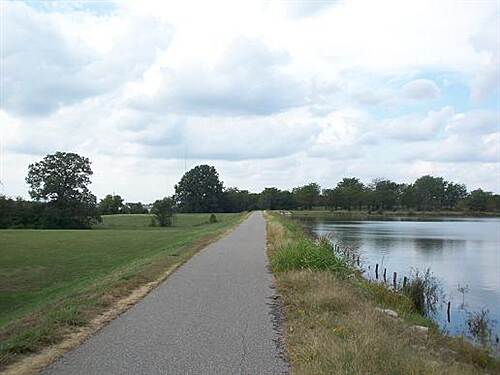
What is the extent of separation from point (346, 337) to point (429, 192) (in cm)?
17112

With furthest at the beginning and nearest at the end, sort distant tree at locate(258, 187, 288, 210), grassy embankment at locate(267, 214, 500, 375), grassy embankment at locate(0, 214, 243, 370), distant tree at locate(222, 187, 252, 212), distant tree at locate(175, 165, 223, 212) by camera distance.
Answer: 1. distant tree at locate(258, 187, 288, 210)
2. distant tree at locate(222, 187, 252, 212)
3. distant tree at locate(175, 165, 223, 212)
4. grassy embankment at locate(0, 214, 243, 370)
5. grassy embankment at locate(267, 214, 500, 375)

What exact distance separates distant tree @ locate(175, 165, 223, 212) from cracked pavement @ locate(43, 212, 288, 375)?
145 metres

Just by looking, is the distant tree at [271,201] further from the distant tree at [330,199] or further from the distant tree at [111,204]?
the distant tree at [111,204]

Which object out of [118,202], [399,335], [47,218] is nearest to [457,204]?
[118,202]

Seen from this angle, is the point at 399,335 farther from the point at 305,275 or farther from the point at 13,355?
the point at 13,355

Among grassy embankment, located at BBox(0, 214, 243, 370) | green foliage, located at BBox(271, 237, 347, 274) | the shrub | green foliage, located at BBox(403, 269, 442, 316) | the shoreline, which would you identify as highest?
the shoreline

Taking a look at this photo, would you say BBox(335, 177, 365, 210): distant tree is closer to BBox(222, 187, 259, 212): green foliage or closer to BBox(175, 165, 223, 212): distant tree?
BBox(222, 187, 259, 212): green foliage

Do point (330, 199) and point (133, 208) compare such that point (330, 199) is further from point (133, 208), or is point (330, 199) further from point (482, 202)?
point (133, 208)

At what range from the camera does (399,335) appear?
8453 millimetres

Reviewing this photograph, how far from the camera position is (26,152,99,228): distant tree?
86.1 meters

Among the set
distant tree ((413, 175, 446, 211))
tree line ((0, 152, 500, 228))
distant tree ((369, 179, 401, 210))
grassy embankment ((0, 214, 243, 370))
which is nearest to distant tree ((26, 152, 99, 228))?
tree line ((0, 152, 500, 228))

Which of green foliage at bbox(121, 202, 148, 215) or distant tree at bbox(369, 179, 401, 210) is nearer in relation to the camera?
green foliage at bbox(121, 202, 148, 215)

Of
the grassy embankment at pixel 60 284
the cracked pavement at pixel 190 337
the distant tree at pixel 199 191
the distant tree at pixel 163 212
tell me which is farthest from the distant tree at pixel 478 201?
the cracked pavement at pixel 190 337

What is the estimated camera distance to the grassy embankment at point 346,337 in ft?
20.1
